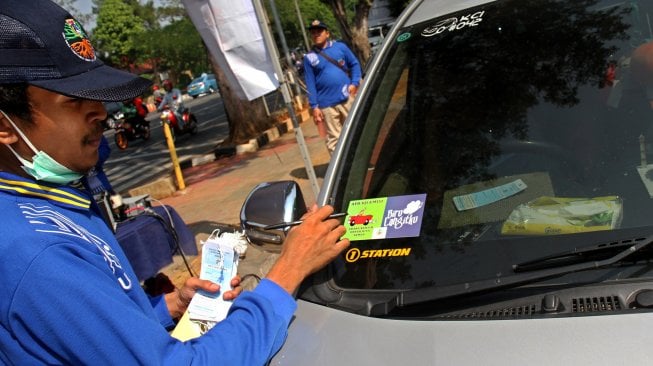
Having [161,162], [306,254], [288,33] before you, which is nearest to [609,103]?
[306,254]

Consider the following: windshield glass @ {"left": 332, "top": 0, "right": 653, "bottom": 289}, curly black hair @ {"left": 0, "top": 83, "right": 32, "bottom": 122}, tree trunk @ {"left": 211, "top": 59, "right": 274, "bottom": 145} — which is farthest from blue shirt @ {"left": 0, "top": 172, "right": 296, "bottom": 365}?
tree trunk @ {"left": 211, "top": 59, "right": 274, "bottom": 145}

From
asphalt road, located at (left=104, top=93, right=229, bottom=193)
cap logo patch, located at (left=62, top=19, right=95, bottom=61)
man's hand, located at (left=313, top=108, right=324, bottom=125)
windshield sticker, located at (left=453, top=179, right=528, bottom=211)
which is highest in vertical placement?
cap logo patch, located at (left=62, top=19, right=95, bottom=61)

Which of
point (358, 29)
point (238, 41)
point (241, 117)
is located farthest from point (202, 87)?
point (238, 41)

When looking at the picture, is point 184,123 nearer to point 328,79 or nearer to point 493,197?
point 328,79

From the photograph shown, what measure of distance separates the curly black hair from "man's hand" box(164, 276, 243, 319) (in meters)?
0.71

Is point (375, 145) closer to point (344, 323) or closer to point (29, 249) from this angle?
point (344, 323)

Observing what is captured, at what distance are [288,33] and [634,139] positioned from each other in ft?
130

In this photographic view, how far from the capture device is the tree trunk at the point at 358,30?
1465 centimetres

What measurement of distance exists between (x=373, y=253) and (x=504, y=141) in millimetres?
602

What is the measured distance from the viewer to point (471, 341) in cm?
140

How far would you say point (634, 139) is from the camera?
1.85 m

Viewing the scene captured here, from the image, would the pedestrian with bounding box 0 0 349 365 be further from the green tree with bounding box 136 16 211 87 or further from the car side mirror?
the green tree with bounding box 136 16 211 87

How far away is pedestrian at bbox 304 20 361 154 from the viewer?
7.53 metres

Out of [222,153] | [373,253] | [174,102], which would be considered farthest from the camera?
[174,102]
